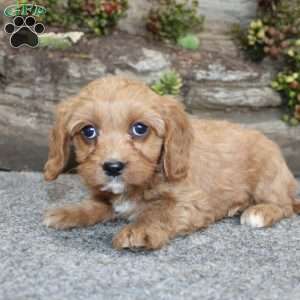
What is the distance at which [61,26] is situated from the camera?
6.16 meters

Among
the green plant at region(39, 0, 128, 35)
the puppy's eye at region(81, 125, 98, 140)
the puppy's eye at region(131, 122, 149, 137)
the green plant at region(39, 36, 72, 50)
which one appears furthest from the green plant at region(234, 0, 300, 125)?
the puppy's eye at region(81, 125, 98, 140)

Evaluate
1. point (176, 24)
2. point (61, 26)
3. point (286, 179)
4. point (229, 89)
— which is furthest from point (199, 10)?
point (286, 179)

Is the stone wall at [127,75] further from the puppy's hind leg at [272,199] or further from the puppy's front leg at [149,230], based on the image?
the puppy's front leg at [149,230]

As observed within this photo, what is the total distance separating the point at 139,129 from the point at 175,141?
0.26 m

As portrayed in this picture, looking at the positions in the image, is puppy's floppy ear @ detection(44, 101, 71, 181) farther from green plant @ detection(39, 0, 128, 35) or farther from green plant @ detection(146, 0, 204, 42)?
green plant @ detection(146, 0, 204, 42)

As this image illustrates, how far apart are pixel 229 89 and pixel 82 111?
267cm

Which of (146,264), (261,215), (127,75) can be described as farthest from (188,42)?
(146,264)

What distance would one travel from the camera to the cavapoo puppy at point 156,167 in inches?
141

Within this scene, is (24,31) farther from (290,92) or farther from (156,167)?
(156,167)

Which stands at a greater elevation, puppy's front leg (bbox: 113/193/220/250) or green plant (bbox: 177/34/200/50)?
green plant (bbox: 177/34/200/50)

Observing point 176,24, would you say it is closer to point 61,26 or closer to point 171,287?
point 61,26

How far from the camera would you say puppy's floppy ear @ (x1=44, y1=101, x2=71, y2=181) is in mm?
3836

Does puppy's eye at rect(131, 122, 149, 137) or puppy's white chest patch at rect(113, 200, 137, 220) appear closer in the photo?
puppy's eye at rect(131, 122, 149, 137)

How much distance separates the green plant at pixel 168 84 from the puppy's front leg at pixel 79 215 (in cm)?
188
